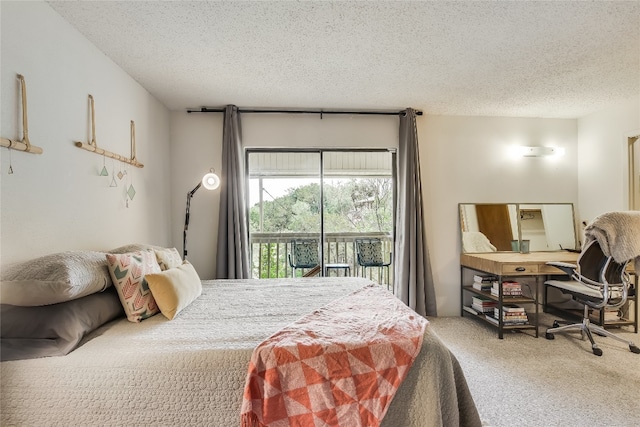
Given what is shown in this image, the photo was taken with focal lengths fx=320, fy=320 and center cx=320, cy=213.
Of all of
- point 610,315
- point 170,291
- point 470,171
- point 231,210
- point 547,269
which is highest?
point 470,171

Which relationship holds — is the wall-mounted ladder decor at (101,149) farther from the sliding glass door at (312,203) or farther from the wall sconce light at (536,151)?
the wall sconce light at (536,151)

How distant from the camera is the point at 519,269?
3.21 metres

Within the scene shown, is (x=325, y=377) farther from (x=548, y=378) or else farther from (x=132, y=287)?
(x=548, y=378)

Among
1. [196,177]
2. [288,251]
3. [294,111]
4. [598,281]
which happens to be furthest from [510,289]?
[196,177]

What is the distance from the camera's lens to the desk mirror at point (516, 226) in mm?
3961

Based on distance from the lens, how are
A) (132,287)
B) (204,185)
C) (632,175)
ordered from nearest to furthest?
(132,287), (204,185), (632,175)

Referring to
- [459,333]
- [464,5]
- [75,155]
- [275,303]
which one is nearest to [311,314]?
[275,303]

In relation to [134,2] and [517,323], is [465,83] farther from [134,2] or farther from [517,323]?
[134,2]

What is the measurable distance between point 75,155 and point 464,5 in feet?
8.38

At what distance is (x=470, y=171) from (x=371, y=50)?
2.31 metres

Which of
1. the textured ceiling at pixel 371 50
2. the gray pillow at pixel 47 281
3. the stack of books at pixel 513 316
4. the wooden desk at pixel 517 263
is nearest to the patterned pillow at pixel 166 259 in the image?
the gray pillow at pixel 47 281

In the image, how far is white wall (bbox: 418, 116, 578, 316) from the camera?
13.0 feet

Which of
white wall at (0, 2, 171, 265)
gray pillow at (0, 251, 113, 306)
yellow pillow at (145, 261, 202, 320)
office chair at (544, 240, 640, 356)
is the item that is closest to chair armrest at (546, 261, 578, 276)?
office chair at (544, 240, 640, 356)

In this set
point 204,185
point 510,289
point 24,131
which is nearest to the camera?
point 24,131
